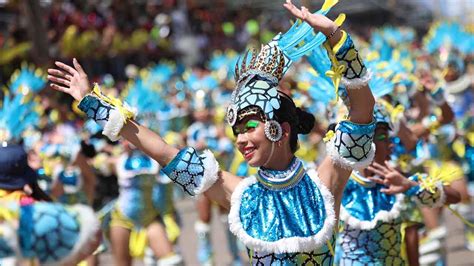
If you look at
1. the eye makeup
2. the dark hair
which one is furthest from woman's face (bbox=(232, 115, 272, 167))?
the dark hair

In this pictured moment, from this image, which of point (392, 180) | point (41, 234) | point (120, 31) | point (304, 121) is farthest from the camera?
point (120, 31)

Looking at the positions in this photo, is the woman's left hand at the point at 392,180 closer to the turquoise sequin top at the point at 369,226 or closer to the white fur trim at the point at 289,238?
the turquoise sequin top at the point at 369,226

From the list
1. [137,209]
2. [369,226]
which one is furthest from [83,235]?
[137,209]

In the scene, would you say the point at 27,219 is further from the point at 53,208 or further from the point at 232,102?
the point at 232,102

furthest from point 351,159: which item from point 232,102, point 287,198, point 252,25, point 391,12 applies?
point 391,12

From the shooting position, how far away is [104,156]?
923 cm

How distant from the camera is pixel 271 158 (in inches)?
165

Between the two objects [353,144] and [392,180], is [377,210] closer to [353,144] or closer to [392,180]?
[392,180]

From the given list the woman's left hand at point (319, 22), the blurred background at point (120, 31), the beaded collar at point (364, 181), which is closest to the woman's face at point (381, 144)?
the beaded collar at point (364, 181)

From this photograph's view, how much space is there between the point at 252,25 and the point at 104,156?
1856 centimetres

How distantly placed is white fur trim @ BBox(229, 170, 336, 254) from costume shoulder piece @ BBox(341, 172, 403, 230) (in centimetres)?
119

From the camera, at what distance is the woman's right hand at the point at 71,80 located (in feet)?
13.7

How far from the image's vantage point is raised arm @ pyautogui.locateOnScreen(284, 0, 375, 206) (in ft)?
12.6

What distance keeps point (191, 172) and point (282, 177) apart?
1.30ft
